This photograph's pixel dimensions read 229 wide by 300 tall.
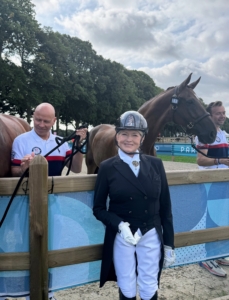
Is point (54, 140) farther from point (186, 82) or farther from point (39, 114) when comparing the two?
point (186, 82)

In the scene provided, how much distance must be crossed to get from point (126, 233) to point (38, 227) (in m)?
0.69

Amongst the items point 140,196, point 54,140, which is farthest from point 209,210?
point 54,140

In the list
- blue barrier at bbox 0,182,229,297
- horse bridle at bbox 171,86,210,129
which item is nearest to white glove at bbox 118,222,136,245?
blue barrier at bbox 0,182,229,297

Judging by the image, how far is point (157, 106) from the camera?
4.51 meters

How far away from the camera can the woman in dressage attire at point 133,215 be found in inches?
85.9

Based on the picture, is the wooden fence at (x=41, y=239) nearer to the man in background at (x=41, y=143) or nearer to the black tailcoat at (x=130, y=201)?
the black tailcoat at (x=130, y=201)

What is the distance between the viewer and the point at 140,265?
2217 mm

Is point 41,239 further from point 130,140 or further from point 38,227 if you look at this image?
point 130,140

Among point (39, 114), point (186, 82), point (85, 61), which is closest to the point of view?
point (39, 114)

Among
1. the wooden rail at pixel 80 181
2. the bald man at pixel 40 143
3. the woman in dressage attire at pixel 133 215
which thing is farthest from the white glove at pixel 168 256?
the bald man at pixel 40 143

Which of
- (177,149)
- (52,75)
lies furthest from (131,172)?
(52,75)

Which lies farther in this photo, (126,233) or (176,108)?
(176,108)

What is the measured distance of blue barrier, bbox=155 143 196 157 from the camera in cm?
1912

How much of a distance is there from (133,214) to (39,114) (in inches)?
54.2
